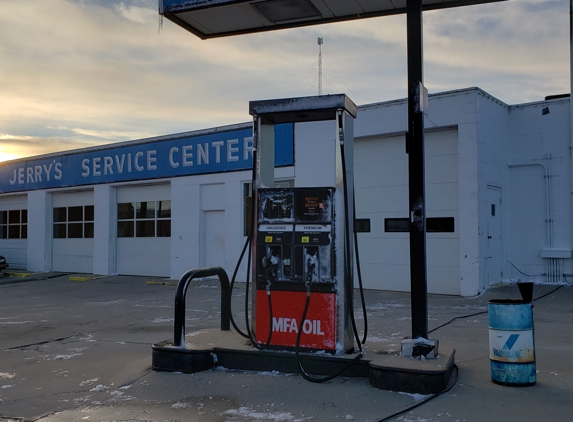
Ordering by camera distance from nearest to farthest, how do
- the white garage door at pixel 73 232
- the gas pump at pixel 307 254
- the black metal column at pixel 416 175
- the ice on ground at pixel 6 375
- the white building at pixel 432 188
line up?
the black metal column at pixel 416 175 < the gas pump at pixel 307 254 < the ice on ground at pixel 6 375 < the white building at pixel 432 188 < the white garage door at pixel 73 232

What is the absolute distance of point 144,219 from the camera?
1997 centimetres

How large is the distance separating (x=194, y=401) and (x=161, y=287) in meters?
12.1

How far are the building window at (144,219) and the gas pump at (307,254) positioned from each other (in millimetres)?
13505

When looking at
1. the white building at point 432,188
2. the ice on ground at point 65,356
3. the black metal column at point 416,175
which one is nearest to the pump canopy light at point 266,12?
the black metal column at point 416,175

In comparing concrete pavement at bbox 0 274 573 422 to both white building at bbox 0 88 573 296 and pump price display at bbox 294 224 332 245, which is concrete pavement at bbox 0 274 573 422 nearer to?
pump price display at bbox 294 224 332 245

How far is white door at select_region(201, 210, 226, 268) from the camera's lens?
17672 mm

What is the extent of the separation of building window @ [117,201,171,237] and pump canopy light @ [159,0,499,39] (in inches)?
460

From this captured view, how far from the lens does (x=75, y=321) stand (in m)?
10.7

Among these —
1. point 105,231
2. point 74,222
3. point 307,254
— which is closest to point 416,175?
point 307,254

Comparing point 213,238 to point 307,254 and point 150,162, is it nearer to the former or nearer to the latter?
point 150,162

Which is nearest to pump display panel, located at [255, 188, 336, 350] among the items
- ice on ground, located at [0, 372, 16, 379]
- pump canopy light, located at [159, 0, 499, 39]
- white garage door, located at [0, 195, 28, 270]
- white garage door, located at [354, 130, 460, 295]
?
pump canopy light, located at [159, 0, 499, 39]

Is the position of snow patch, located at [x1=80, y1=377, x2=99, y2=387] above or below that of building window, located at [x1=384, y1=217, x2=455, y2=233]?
below

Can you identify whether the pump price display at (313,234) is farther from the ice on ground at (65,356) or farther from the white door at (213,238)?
the white door at (213,238)

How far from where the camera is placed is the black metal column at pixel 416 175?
5707 mm
